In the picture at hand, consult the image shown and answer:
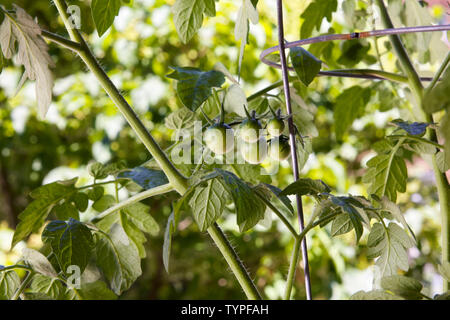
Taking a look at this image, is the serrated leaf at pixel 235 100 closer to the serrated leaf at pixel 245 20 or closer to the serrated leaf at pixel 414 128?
the serrated leaf at pixel 245 20

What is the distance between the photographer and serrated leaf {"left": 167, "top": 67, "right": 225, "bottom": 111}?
35 cm

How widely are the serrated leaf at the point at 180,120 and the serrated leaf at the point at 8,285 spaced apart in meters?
0.22

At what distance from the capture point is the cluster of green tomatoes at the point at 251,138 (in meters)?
0.38

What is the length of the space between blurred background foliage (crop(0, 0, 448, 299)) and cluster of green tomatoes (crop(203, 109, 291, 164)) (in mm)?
812

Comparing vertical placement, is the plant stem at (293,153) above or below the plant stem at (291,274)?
above

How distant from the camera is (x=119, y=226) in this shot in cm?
45

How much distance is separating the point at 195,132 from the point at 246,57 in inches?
33.4

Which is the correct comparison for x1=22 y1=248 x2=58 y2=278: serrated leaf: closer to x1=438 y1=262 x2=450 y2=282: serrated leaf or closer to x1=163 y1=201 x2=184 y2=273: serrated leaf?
x1=163 y1=201 x2=184 y2=273: serrated leaf

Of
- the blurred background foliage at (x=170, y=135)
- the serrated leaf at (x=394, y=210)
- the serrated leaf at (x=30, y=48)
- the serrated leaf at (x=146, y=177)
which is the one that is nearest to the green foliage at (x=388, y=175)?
the serrated leaf at (x=394, y=210)

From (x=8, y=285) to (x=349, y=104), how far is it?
0.51 meters

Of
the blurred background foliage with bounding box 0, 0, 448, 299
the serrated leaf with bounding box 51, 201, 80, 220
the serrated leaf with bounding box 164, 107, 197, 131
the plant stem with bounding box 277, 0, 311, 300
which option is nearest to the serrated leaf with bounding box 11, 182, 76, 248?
the serrated leaf with bounding box 51, 201, 80, 220
